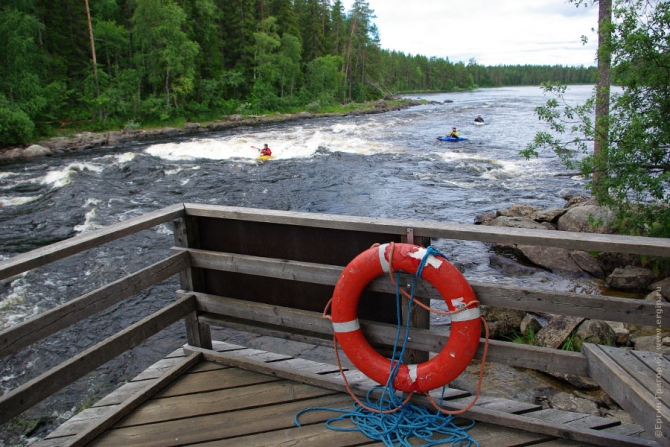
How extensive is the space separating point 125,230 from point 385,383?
1.55m

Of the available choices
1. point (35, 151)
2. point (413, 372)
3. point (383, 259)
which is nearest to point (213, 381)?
point (413, 372)

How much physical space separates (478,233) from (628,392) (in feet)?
2.81

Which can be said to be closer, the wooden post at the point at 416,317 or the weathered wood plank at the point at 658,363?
the weathered wood plank at the point at 658,363

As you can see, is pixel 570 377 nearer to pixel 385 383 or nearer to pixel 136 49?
pixel 385 383

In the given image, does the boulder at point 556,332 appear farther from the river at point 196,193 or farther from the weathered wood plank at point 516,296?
the weathered wood plank at point 516,296

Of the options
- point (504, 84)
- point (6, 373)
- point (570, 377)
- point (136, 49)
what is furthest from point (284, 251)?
point (504, 84)

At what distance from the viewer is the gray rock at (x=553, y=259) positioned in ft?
26.2

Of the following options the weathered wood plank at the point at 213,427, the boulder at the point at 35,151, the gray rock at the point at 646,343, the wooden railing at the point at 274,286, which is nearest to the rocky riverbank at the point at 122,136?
the boulder at the point at 35,151

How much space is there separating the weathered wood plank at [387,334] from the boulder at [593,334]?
3069mm

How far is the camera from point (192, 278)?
3000mm

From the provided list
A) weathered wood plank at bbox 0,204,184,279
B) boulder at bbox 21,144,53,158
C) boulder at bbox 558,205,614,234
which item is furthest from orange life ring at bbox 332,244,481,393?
boulder at bbox 21,144,53,158

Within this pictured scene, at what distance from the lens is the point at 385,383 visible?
2439mm

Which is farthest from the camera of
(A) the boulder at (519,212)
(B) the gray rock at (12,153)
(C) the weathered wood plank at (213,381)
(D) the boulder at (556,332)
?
(B) the gray rock at (12,153)

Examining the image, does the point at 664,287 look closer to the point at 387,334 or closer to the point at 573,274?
the point at 573,274
